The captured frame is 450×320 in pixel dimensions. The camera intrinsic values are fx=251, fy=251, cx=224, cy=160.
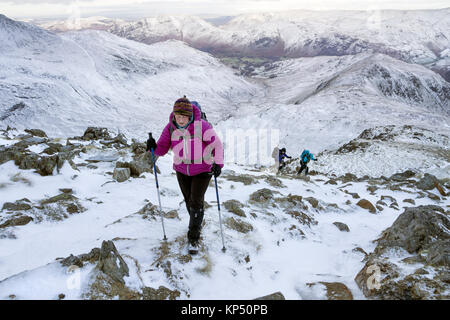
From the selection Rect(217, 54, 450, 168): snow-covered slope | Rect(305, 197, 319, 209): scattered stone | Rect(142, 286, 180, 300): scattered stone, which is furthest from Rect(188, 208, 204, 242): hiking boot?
Rect(217, 54, 450, 168): snow-covered slope

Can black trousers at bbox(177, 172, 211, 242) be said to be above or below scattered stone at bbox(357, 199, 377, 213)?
above

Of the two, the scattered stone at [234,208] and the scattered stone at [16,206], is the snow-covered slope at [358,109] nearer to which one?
the scattered stone at [234,208]

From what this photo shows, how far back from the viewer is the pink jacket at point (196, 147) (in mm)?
4609

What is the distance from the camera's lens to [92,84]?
134000mm

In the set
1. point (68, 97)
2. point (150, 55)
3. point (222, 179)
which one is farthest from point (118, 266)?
point (150, 55)

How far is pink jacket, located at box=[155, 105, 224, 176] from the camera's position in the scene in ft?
15.1

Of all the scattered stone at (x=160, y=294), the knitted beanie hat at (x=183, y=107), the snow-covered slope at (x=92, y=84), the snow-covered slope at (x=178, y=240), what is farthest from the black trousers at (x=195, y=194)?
the snow-covered slope at (x=92, y=84)

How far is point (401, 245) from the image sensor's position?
5.53 m

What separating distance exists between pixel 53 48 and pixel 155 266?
192504 millimetres

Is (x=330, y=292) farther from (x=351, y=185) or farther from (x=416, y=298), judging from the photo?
(x=351, y=185)

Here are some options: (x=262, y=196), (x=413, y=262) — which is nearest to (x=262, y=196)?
(x=262, y=196)

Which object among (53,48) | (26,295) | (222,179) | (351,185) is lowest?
(351,185)

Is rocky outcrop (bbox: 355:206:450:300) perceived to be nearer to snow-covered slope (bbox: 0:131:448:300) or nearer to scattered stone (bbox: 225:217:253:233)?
snow-covered slope (bbox: 0:131:448:300)

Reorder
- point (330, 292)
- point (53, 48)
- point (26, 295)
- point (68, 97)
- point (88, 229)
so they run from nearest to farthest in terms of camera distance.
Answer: point (26, 295), point (330, 292), point (88, 229), point (68, 97), point (53, 48)
